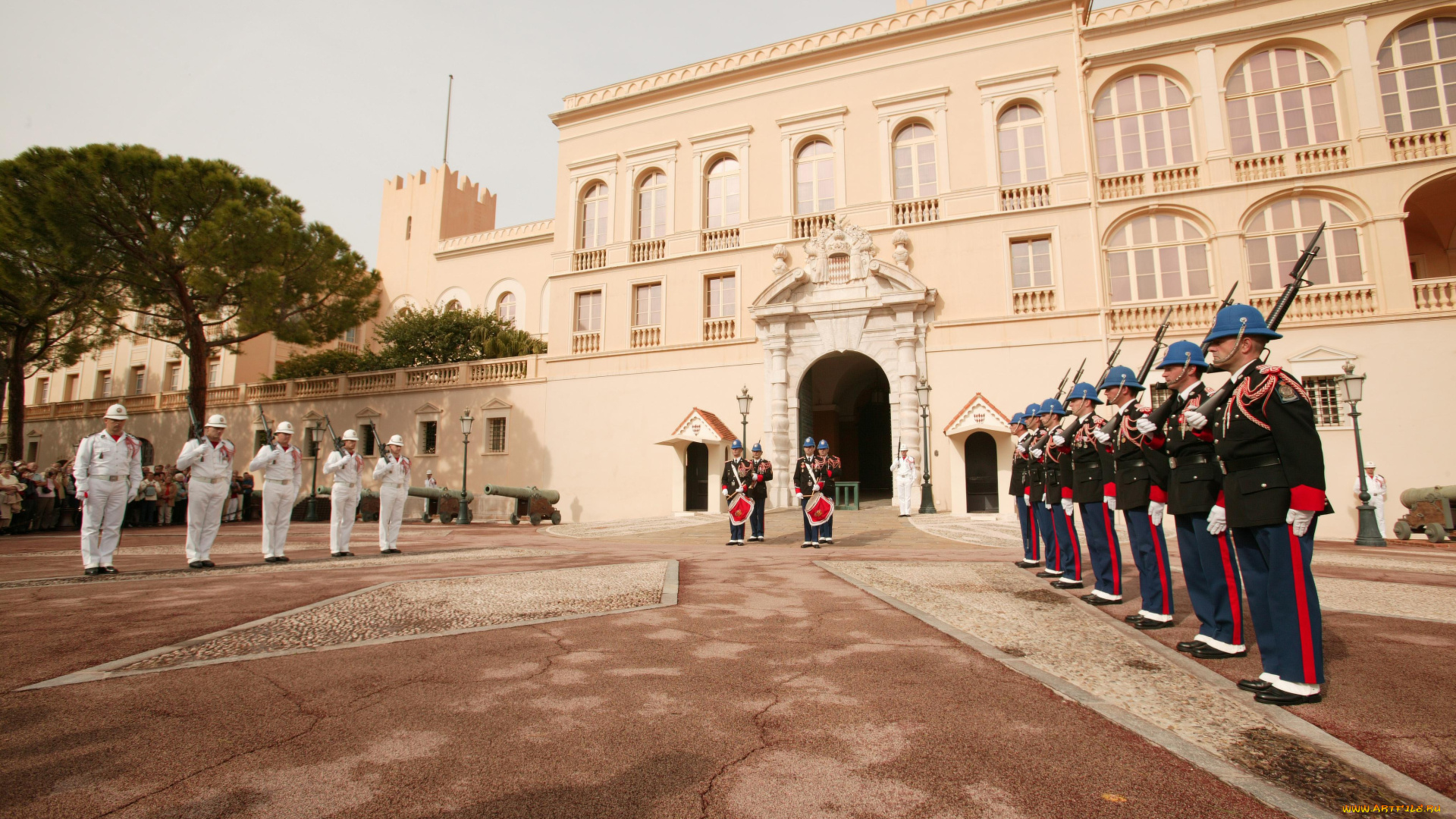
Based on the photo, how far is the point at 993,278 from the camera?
2097cm

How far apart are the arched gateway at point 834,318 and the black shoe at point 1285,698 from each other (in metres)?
17.4

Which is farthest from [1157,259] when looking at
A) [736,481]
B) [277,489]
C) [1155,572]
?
[277,489]

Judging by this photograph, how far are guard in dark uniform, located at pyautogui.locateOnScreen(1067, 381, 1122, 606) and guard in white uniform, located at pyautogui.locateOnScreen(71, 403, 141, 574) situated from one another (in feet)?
37.0

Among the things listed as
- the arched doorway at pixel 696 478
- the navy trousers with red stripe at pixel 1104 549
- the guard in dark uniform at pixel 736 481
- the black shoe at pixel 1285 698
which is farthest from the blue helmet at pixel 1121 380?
the arched doorway at pixel 696 478

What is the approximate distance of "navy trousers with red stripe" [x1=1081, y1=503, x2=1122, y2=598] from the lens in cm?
643

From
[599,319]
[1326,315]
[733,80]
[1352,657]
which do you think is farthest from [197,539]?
[1326,315]

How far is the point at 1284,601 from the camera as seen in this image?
3.86m

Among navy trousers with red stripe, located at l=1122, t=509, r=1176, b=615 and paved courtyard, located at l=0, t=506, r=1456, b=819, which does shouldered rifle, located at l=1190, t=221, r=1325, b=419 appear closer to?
navy trousers with red stripe, located at l=1122, t=509, r=1176, b=615

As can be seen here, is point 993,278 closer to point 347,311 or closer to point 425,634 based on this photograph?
point 425,634

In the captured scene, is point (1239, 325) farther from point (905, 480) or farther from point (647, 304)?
point (647, 304)

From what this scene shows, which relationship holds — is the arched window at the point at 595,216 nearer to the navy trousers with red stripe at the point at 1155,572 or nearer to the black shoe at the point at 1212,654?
the navy trousers with red stripe at the point at 1155,572

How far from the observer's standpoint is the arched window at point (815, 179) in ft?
77.9

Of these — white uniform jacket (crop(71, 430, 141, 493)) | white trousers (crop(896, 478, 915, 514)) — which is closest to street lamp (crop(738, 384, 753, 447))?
white trousers (crop(896, 478, 915, 514))

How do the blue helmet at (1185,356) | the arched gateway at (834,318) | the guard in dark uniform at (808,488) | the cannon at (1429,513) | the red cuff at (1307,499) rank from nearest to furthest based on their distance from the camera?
the red cuff at (1307,499), the blue helmet at (1185,356), the guard in dark uniform at (808,488), the cannon at (1429,513), the arched gateway at (834,318)
